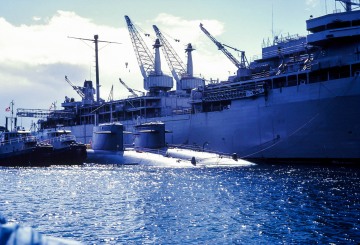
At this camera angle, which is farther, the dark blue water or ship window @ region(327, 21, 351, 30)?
ship window @ region(327, 21, 351, 30)

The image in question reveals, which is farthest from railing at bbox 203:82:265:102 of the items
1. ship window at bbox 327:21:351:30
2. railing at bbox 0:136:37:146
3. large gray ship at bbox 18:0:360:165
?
railing at bbox 0:136:37:146

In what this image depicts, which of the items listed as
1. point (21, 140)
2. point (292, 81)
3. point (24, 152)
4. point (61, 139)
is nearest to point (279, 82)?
point (292, 81)

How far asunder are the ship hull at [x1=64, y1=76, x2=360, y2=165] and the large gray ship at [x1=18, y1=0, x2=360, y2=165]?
0.11 m

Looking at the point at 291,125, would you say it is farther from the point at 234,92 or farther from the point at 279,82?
the point at 234,92

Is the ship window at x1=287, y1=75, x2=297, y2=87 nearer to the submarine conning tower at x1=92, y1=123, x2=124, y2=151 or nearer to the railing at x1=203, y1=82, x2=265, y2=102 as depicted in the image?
the railing at x1=203, y1=82, x2=265, y2=102

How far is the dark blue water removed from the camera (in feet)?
60.8

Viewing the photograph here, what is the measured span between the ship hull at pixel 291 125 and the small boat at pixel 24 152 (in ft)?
73.3

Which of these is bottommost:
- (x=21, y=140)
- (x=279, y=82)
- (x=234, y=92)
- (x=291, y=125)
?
(x=21, y=140)

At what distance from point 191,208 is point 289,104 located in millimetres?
32757

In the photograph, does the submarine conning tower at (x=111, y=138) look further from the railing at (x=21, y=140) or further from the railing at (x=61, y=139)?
the railing at (x=21, y=140)

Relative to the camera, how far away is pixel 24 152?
59.4 meters

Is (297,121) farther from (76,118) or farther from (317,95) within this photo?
(76,118)

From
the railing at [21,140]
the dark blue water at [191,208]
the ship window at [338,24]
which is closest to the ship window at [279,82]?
the ship window at [338,24]

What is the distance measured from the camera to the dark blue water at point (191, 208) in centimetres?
1853
